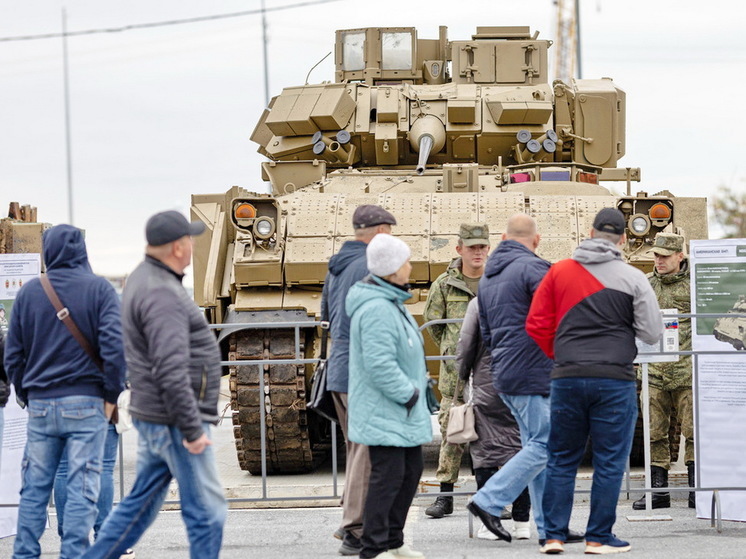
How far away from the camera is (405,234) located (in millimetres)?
11023

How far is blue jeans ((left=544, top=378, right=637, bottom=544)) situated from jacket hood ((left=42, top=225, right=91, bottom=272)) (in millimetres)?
2597

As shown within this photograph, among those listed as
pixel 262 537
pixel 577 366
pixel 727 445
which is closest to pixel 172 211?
pixel 577 366

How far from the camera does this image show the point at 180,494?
5855 millimetres

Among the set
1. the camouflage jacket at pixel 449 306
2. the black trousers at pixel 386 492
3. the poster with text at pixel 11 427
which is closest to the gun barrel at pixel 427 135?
the camouflage jacket at pixel 449 306

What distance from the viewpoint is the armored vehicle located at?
8578 millimetres

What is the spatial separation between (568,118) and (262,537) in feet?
24.9

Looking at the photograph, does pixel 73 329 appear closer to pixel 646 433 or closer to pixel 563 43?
pixel 646 433

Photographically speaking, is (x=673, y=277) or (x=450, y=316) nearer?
(x=450, y=316)

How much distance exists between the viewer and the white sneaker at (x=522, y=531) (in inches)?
314

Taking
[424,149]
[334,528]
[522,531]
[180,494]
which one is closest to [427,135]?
[424,149]

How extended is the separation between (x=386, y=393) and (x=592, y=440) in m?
1.27

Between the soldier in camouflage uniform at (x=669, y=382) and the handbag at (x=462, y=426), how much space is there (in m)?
1.94

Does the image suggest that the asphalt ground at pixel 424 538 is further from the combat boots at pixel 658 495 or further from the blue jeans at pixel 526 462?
the blue jeans at pixel 526 462

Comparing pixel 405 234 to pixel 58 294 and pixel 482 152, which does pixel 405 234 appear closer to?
→ pixel 482 152
